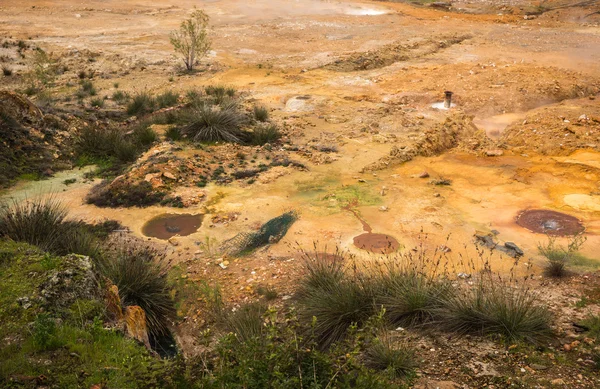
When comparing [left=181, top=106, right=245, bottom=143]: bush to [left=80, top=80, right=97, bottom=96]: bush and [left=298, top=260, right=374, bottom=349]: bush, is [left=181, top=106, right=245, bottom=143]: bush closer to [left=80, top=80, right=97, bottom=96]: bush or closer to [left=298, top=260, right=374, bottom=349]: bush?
[left=80, top=80, right=97, bottom=96]: bush

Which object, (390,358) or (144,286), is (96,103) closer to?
(144,286)

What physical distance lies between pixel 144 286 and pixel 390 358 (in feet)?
11.2

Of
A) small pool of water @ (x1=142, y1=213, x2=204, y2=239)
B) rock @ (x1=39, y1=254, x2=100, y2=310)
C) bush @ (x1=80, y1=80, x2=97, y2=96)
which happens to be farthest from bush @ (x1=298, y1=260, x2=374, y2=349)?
bush @ (x1=80, y1=80, x2=97, y2=96)

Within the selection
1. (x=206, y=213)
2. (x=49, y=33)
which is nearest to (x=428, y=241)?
(x=206, y=213)

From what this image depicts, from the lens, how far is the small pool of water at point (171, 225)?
9078 mm

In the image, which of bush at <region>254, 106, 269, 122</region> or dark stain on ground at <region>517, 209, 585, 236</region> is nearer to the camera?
dark stain on ground at <region>517, 209, 585, 236</region>

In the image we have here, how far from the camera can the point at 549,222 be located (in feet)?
30.1

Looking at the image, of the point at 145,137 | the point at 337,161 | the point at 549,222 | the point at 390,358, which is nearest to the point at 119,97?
the point at 145,137

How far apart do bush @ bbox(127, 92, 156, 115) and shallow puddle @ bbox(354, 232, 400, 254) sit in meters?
8.74

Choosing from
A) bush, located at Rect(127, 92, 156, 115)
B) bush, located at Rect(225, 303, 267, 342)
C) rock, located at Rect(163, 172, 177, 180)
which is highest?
bush, located at Rect(127, 92, 156, 115)

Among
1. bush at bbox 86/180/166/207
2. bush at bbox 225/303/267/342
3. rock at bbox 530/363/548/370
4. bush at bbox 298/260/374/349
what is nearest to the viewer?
rock at bbox 530/363/548/370

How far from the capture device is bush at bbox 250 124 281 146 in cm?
1288

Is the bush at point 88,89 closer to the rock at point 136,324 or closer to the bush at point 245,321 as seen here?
the rock at point 136,324

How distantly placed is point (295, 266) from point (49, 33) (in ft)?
72.5
